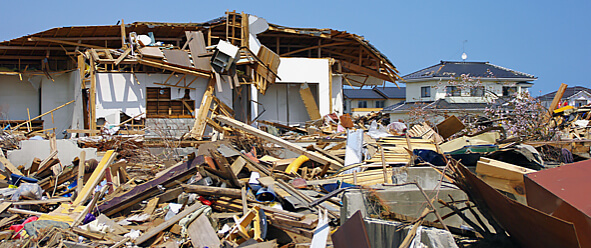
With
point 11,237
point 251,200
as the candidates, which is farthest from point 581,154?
point 11,237

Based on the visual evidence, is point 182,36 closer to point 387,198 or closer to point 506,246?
point 387,198

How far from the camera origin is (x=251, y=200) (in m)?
7.75

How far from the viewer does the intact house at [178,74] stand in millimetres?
17594

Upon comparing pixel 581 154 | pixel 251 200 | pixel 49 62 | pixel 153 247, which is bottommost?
pixel 153 247

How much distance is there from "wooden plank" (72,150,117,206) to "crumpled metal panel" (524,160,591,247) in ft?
24.8

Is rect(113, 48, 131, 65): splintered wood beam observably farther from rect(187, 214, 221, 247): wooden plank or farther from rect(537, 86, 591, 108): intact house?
rect(537, 86, 591, 108): intact house

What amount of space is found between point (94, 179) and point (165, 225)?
9.30 feet

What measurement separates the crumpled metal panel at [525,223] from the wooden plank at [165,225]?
4.60m

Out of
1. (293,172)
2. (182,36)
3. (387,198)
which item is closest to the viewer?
(387,198)

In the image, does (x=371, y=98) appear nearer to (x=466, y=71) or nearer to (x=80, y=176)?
(x=466, y=71)

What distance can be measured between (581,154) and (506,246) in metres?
5.00

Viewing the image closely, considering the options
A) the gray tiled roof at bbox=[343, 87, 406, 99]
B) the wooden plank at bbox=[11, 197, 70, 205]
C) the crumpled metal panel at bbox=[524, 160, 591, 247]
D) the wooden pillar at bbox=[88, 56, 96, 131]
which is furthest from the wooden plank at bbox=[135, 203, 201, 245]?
the gray tiled roof at bbox=[343, 87, 406, 99]

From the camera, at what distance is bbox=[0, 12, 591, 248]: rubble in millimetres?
3920

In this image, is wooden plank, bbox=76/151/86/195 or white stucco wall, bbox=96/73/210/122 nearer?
wooden plank, bbox=76/151/86/195
